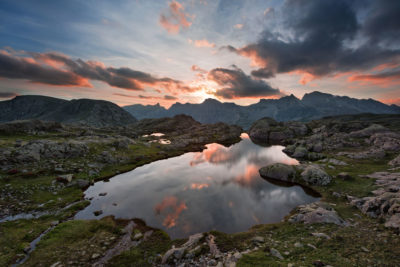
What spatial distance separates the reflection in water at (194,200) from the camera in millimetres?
29141

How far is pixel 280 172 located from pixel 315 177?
9.69 meters

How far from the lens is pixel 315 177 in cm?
4569

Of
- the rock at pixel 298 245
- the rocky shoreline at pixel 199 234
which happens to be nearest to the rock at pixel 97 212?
the rocky shoreline at pixel 199 234

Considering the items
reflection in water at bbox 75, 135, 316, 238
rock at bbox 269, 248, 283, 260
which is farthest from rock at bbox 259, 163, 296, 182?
rock at bbox 269, 248, 283, 260

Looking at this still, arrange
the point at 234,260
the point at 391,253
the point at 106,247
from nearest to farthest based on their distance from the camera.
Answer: the point at 391,253 → the point at 234,260 → the point at 106,247

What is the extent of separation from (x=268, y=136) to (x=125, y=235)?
187 m

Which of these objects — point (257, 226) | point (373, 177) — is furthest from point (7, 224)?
point (373, 177)

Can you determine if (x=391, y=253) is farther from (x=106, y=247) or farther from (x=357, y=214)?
(x=106, y=247)

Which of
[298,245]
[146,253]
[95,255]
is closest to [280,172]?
[298,245]

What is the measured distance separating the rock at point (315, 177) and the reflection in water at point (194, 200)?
4561 mm

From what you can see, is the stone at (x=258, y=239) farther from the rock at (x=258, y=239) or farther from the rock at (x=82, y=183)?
the rock at (x=82, y=183)

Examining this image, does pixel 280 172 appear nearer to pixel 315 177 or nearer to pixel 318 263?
pixel 315 177

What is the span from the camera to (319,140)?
108 m

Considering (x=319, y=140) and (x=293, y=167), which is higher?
(x=319, y=140)
